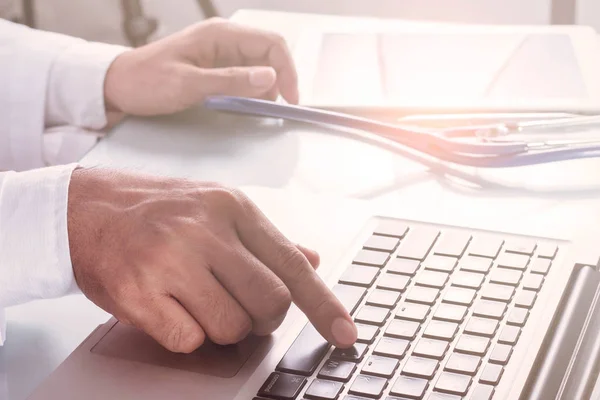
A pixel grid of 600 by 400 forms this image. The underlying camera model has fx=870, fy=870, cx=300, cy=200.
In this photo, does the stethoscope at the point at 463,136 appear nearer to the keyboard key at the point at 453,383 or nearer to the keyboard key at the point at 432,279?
the keyboard key at the point at 432,279

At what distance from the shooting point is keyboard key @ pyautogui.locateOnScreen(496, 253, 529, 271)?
61 centimetres

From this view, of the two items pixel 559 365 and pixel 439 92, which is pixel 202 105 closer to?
pixel 439 92

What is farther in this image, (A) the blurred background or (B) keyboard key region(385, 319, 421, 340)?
(A) the blurred background

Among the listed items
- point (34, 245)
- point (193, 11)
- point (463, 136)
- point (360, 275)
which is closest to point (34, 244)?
point (34, 245)

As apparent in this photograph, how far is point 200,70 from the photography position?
3.07 ft

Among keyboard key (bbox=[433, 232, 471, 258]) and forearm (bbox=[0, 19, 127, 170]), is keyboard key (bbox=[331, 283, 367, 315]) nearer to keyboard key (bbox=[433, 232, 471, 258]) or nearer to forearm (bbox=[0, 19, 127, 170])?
keyboard key (bbox=[433, 232, 471, 258])

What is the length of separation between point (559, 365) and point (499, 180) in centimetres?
30

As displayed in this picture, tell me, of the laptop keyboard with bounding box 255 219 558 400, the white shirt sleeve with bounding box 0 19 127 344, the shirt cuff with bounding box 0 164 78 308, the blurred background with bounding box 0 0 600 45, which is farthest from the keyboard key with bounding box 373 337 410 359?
the blurred background with bounding box 0 0 600 45

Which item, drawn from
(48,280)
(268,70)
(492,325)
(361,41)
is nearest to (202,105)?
(268,70)

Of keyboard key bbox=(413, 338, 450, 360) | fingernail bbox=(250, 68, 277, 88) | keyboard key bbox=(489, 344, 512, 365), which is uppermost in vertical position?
fingernail bbox=(250, 68, 277, 88)

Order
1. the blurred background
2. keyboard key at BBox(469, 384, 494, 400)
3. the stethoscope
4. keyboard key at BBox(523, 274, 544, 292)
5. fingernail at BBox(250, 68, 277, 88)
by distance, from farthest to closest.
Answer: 1. the blurred background
2. fingernail at BBox(250, 68, 277, 88)
3. the stethoscope
4. keyboard key at BBox(523, 274, 544, 292)
5. keyboard key at BBox(469, 384, 494, 400)

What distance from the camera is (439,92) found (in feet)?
3.12

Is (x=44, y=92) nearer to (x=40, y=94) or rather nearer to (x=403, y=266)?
(x=40, y=94)

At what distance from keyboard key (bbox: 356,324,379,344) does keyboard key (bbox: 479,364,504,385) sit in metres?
0.07
